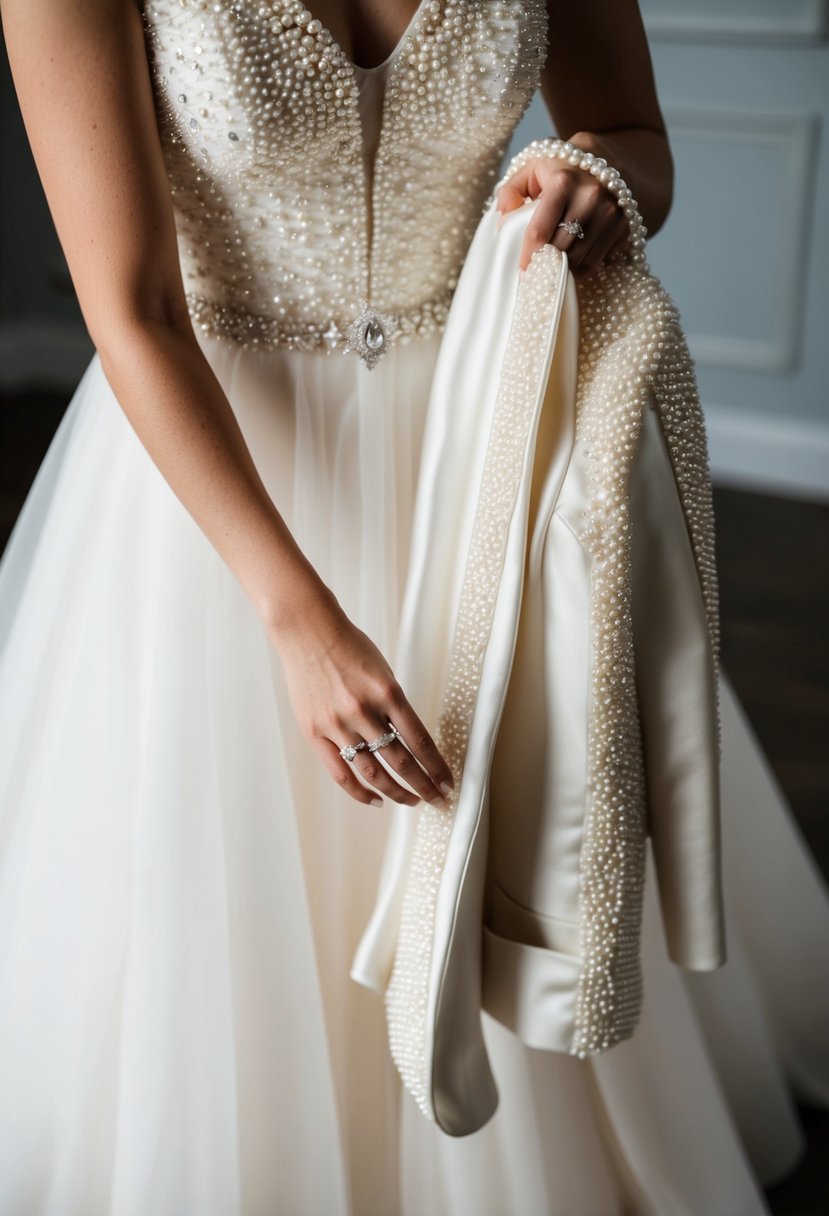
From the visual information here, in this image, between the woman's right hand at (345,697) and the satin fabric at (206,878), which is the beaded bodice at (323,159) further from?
the woman's right hand at (345,697)

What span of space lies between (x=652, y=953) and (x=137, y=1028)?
533mm

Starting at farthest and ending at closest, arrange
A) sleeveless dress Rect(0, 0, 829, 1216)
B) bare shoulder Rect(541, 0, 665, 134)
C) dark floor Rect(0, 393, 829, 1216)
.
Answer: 1. dark floor Rect(0, 393, 829, 1216)
2. bare shoulder Rect(541, 0, 665, 134)
3. sleeveless dress Rect(0, 0, 829, 1216)

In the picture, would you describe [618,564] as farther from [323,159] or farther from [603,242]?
[323,159]

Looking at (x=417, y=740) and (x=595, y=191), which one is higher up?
(x=595, y=191)

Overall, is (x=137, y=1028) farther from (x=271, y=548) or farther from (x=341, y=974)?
(x=271, y=548)

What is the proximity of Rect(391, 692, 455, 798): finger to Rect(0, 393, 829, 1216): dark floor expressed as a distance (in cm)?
80

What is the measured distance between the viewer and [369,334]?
1003mm

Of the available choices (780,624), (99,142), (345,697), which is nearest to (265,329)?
(99,142)

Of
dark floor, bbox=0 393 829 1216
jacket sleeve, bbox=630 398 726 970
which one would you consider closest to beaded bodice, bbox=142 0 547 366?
jacket sleeve, bbox=630 398 726 970

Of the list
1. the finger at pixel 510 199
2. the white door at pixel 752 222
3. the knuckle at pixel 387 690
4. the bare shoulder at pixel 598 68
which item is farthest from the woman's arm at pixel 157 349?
the white door at pixel 752 222

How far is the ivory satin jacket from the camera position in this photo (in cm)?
84

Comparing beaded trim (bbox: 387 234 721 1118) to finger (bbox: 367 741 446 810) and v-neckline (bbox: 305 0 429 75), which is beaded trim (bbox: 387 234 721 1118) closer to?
finger (bbox: 367 741 446 810)

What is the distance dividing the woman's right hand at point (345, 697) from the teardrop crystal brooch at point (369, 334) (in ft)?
0.87

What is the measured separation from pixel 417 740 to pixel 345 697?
0.19 feet
